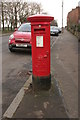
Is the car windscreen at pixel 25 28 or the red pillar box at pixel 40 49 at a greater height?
the car windscreen at pixel 25 28

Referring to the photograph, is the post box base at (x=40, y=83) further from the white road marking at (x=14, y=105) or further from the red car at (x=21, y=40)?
the red car at (x=21, y=40)

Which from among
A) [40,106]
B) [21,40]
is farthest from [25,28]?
[40,106]

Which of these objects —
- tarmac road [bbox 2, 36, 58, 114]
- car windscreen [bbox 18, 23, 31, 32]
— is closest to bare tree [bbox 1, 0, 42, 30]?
car windscreen [bbox 18, 23, 31, 32]

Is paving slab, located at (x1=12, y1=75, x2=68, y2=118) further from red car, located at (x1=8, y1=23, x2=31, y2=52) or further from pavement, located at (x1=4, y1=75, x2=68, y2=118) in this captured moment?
red car, located at (x1=8, y1=23, x2=31, y2=52)

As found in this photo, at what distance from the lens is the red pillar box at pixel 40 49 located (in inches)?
177

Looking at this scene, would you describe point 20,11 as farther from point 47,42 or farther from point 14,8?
point 47,42

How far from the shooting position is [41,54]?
4.64 metres

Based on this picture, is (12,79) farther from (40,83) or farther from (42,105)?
(42,105)

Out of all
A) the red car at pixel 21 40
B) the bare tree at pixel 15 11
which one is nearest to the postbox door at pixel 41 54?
the red car at pixel 21 40

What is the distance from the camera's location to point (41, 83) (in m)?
4.75

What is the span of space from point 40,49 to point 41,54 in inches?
4.6

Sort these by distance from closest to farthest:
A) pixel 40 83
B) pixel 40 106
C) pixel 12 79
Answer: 1. pixel 40 106
2. pixel 40 83
3. pixel 12 79

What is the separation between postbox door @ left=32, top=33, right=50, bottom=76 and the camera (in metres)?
4.60

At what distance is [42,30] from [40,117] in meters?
1.97
